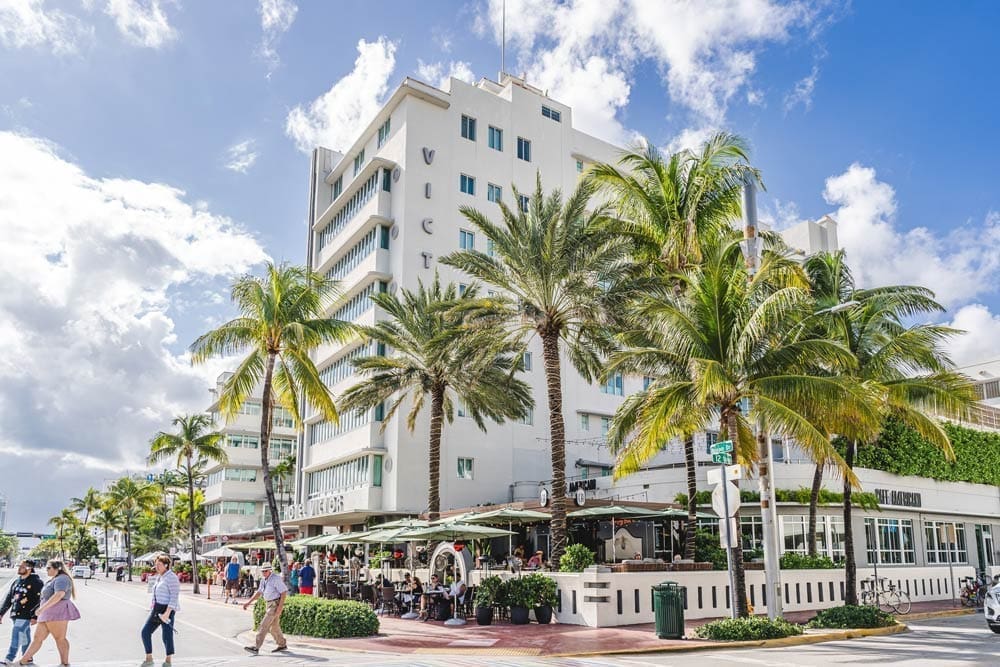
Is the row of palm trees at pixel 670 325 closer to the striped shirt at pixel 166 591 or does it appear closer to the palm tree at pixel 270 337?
the palm tree at pixel 270 337

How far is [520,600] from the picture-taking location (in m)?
21.4

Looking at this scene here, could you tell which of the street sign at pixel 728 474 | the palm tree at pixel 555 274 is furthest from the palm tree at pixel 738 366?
the palm tree at pixel 555 274

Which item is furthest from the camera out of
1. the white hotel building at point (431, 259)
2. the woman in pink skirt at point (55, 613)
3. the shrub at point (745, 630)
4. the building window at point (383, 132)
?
the building window at point (383, 132)

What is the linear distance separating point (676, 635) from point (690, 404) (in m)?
5.16

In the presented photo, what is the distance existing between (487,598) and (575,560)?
2534 mm

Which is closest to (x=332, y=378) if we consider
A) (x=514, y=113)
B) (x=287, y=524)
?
(x=287, y=524)

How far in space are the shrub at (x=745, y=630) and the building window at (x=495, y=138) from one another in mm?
33337

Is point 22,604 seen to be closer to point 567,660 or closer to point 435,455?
point 567,660

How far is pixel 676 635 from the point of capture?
17734mm

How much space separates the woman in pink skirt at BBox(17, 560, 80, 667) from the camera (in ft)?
42.7

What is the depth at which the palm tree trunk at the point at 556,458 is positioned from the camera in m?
23.2

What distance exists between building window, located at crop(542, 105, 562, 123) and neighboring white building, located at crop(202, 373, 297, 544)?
36001mm

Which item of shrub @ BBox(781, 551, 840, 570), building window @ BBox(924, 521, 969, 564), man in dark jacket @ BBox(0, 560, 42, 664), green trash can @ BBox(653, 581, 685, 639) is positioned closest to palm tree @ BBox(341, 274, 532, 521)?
shrub @ BBox(781, 551, 840, 570)

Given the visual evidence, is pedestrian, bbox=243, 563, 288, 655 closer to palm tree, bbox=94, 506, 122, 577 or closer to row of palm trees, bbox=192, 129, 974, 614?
row of palm trees, bbox=192, 129, 974, 614
